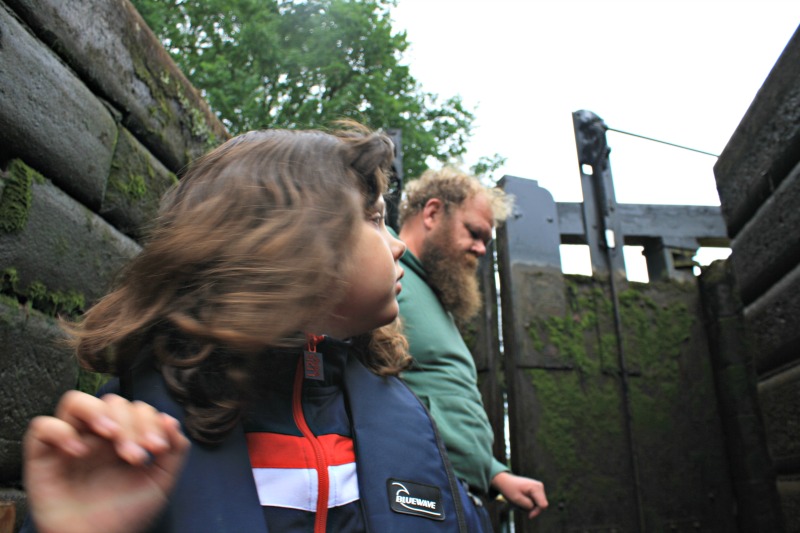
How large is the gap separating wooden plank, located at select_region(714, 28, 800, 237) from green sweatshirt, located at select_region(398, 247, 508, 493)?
104cm

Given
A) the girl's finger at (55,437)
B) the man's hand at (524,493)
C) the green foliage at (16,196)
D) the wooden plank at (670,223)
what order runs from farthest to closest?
the wooden plank at (670,223) < the man's hand at (524,493) < the green foliage at (16,196) < the girl's finger at (55,437)

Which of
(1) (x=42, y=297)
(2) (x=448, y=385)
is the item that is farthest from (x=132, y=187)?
(2) (x=448, y=385)

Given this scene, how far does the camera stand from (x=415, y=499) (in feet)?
3.19

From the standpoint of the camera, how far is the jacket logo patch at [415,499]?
37.3 inches

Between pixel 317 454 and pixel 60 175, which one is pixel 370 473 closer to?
pixel 317 454

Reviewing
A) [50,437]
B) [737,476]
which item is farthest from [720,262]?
[50,437]

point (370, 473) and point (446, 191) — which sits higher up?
point (446, 191)

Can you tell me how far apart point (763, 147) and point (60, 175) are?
1.93 meters

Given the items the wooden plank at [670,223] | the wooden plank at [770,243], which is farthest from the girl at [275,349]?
the wooden plank at [670,223]

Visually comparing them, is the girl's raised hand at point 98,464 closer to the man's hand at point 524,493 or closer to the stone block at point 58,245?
the stone block at point 58,245

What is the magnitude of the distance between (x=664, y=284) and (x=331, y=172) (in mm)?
3094

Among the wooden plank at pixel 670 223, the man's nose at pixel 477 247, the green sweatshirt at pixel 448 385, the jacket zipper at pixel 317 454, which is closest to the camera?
the jacket zipper at pixel 317 454

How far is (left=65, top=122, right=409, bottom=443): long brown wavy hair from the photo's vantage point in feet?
2.97

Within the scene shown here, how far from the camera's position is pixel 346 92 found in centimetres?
977
